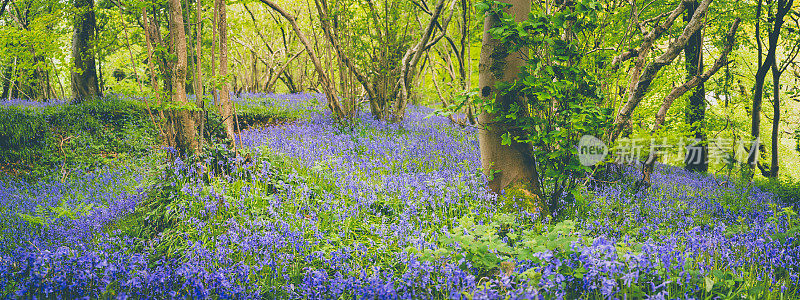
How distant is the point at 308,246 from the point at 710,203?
5.09 m

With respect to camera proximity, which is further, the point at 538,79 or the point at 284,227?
the point at 538,79

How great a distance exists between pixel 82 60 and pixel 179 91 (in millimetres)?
6814

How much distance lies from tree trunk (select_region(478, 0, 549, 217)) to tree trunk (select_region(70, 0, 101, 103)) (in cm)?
985

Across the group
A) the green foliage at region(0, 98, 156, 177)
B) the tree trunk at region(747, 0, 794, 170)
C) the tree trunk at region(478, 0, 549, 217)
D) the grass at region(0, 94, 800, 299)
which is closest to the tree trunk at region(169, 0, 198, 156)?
the grass at region(0, 94, 800, 299)

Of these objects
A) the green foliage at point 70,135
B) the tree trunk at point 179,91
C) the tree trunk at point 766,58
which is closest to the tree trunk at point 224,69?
the tree trunk at point 179,91

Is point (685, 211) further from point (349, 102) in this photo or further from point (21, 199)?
point (21, 199)

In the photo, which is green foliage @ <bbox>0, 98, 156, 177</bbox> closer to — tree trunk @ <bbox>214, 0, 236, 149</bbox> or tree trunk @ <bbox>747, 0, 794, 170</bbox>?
tree trunk @ <bbox>214, 0, 236, 149</bbox>

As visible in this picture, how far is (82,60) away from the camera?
31.4ft

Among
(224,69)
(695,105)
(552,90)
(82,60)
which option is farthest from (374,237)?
(82,60)

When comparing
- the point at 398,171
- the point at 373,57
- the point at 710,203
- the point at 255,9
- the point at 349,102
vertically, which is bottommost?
the point at 710,203

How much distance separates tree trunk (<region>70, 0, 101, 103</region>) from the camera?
965cm

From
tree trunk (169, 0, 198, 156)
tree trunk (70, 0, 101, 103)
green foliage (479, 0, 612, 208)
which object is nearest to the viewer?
green foliage (479, 0, 612, 208)

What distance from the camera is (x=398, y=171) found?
5.41 m

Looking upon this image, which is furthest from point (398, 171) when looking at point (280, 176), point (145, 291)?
point (145, 291)
